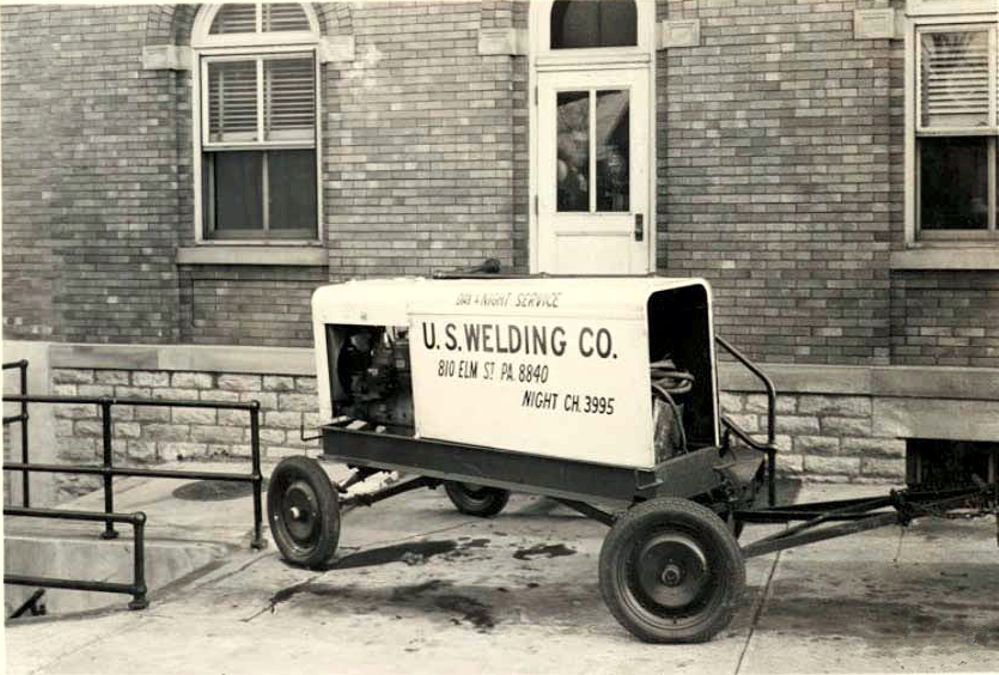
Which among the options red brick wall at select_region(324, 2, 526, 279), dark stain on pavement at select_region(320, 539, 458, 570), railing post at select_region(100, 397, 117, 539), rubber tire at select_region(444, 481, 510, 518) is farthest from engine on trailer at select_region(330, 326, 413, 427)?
red brick wall at select_region(324, 2, 526, 279)

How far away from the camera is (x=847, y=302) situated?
30.9ft

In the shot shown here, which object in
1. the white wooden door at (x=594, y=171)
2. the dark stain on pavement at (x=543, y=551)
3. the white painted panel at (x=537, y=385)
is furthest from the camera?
the white wooden door at (x=594, y=171)

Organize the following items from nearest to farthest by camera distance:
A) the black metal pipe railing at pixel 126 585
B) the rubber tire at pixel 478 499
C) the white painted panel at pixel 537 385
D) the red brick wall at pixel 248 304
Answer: the white painted panel at pixel 537 385
the black metal pipe railing at pixel 126 585
the rubber tire at pixel 478 499
the red brick wall at pixel 248 304

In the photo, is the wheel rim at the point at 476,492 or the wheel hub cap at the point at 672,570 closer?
the wheel hub cap at the point at 672,570

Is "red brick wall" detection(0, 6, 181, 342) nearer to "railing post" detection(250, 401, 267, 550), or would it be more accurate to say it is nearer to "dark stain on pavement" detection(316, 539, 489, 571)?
"railing post" detection(250, 401, 267, 550)

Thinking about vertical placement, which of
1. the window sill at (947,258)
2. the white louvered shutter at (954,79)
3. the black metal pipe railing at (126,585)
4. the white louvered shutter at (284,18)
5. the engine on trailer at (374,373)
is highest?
the white louvered shutter at (284,18)

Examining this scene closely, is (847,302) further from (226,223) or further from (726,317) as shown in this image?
(226,223)

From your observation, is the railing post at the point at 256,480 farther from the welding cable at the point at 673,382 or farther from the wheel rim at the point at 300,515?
the welding cable at the point at 673,382

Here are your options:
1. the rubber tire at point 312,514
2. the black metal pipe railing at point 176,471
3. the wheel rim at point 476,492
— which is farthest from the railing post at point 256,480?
the wheel rim at point 476,492

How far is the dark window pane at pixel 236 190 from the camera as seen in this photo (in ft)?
36.6

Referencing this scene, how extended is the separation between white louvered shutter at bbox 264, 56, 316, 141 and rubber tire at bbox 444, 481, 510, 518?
3.70m

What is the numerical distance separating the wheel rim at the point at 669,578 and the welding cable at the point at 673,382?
670 mm

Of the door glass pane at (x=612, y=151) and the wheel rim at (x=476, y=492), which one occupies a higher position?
the door glass pane at (x=612, y=151)

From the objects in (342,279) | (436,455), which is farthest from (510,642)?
(342,279)
